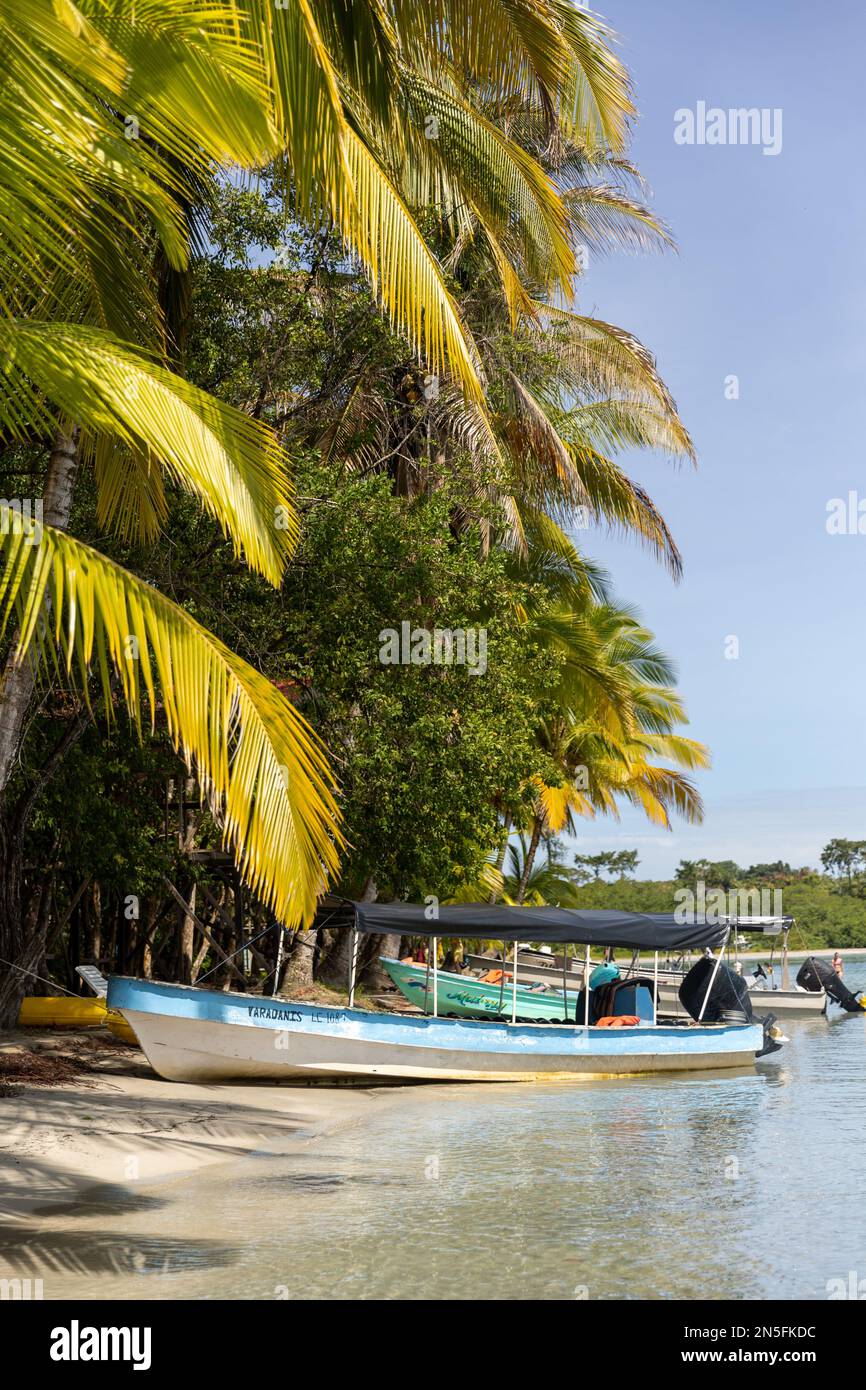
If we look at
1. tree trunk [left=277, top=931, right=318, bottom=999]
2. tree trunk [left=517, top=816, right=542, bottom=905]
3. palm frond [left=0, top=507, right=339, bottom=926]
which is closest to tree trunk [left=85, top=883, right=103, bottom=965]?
tree trunk [left=277, top=931, right=318, bottom=999]

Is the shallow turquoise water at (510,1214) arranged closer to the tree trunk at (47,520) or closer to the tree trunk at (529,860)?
the tree trunk at (47,520)

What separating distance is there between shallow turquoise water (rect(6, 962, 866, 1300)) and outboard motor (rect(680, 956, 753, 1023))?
5.75 m

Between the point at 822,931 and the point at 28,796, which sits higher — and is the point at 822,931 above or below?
below

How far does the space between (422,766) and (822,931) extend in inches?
3401

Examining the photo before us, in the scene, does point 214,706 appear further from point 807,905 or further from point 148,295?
point 807,905

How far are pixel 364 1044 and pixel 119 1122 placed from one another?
4399mm

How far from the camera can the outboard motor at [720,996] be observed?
21.5 m

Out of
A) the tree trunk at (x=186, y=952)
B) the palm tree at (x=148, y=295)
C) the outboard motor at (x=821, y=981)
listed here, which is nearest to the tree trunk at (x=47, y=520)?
the palm tree at (x=148, y=295)

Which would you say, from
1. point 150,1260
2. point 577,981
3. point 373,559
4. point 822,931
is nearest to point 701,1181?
point 150,1260

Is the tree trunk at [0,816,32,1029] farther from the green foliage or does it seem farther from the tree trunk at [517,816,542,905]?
the green foliage

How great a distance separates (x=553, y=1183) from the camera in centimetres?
1105

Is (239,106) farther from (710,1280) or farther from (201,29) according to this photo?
(710,1280)

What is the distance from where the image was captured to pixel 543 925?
702 inches

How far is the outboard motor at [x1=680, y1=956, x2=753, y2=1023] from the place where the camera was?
70.7 feet
